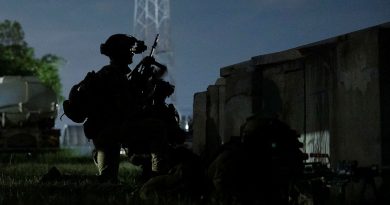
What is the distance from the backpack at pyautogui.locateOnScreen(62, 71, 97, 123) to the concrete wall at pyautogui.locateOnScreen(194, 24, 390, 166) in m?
2.16

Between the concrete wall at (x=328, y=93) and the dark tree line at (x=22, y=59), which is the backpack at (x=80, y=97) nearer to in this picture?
the concrete wall at (x=328, y=93)

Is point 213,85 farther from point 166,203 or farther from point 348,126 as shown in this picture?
point 166,203

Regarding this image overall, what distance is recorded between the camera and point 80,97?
7.70 metres

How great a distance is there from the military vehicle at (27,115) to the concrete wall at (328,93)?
43.7ft

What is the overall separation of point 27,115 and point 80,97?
1542 centimetres

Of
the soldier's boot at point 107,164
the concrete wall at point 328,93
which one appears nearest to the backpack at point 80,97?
the soldier's boot at point 107,164

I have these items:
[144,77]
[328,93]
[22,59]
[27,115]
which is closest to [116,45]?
[144,77]

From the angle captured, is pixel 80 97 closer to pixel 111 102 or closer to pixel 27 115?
pixel 111 102

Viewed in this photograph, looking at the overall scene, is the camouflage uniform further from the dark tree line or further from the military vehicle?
the dark tree line

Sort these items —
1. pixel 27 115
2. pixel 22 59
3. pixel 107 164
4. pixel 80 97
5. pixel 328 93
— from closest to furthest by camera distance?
pixel 328 93
pixel 80 97
pixel 107 164
pixel 27 115
pixel 22 59

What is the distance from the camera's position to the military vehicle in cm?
2194

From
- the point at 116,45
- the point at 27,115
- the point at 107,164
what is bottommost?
the point at 107,164

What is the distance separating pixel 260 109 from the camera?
29.0 feet

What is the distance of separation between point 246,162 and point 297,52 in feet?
9.03
